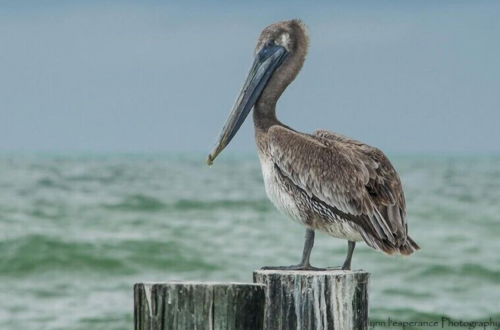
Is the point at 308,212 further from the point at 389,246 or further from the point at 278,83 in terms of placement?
the point at 278,83

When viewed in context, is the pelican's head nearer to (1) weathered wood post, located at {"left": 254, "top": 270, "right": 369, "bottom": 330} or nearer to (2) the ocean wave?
(1) weathered wood post, located at {"left": 254, "top": 270, "right": 369, "bottom": 330}

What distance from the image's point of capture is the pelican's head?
21.2ft

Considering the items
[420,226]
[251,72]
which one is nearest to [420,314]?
[251,72]

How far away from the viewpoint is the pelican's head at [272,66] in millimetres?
6469

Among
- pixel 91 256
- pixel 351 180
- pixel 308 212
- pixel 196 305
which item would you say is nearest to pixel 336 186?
pixel 351 180

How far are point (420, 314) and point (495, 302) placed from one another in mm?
1497

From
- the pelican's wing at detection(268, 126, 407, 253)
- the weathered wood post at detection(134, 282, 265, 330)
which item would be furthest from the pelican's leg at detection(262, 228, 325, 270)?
the weathered wood post at detection(134, 282, 265, 330)

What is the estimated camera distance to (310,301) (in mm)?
4875

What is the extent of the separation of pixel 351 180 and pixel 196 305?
6.61ft

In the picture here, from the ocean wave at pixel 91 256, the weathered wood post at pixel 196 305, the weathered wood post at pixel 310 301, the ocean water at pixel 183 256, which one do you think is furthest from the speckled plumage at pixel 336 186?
the ocean wave at pixel 91 256

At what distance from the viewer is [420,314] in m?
12.9

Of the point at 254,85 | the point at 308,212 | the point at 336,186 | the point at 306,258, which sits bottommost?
the point at 306,258

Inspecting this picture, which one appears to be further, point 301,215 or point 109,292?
point 109,292

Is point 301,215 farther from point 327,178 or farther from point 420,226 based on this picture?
point 420,226
